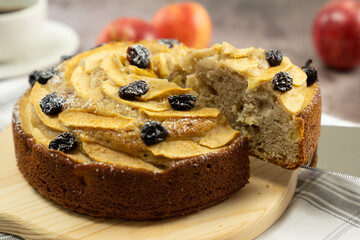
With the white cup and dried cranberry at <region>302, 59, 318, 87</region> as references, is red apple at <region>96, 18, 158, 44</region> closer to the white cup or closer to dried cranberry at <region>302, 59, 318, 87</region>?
the white cup

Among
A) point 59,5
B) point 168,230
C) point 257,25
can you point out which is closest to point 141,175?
point 168,230

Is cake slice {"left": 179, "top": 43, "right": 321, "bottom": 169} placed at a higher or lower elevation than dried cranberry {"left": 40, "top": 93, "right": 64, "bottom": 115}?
higher

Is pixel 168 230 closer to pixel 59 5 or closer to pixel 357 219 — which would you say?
pixel 357 219

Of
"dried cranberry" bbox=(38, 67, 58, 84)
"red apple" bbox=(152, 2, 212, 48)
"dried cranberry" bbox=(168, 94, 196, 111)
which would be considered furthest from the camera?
"red apple" bbox=(152, 2, 212, 48)

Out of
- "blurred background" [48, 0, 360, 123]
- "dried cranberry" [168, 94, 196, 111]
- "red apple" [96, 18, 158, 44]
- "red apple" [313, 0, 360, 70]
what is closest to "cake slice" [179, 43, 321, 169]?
"dried cranberry" [168, 94, 196, 111]

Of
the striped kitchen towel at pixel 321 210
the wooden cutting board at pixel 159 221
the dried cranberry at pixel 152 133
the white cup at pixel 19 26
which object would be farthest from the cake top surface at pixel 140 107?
the white cup at pixel 19 26

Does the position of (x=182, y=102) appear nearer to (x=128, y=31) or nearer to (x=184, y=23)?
(x=128, y=31)

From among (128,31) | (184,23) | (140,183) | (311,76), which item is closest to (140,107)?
(140,183)
